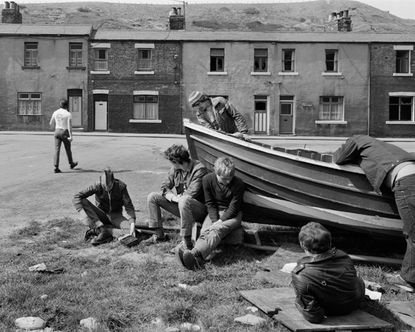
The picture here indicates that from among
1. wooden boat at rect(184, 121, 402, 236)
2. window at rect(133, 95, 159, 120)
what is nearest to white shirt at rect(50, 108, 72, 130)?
wooden boat at rect(184, 121, 402, 236)

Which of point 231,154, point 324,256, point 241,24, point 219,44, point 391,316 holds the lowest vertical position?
point 391,316

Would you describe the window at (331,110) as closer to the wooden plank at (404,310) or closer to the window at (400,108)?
the window at (400,108)

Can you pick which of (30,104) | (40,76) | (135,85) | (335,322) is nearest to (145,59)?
(135,85)

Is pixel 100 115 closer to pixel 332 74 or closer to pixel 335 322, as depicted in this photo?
pixel 332 74

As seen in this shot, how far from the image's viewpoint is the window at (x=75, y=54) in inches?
1388

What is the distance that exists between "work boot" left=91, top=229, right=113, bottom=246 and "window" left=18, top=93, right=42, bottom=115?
101ft

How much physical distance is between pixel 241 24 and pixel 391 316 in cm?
7043

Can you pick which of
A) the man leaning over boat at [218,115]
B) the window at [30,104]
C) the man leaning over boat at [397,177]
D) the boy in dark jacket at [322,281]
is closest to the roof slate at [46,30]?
the window at [30,104]

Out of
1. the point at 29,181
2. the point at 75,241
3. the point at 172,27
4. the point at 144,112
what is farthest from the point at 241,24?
the point at 75,241

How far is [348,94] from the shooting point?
35.2m

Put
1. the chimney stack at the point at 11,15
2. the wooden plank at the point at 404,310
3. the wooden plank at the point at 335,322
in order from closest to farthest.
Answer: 1. the wooden plank at the point at 335,322
2. the wooden plank at the point at 404,310
3. the chimney stack at the point at 11,15

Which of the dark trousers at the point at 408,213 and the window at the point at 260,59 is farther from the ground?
the window at the point at 260,59

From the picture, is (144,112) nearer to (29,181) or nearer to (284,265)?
(29,181)

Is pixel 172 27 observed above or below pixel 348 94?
above
